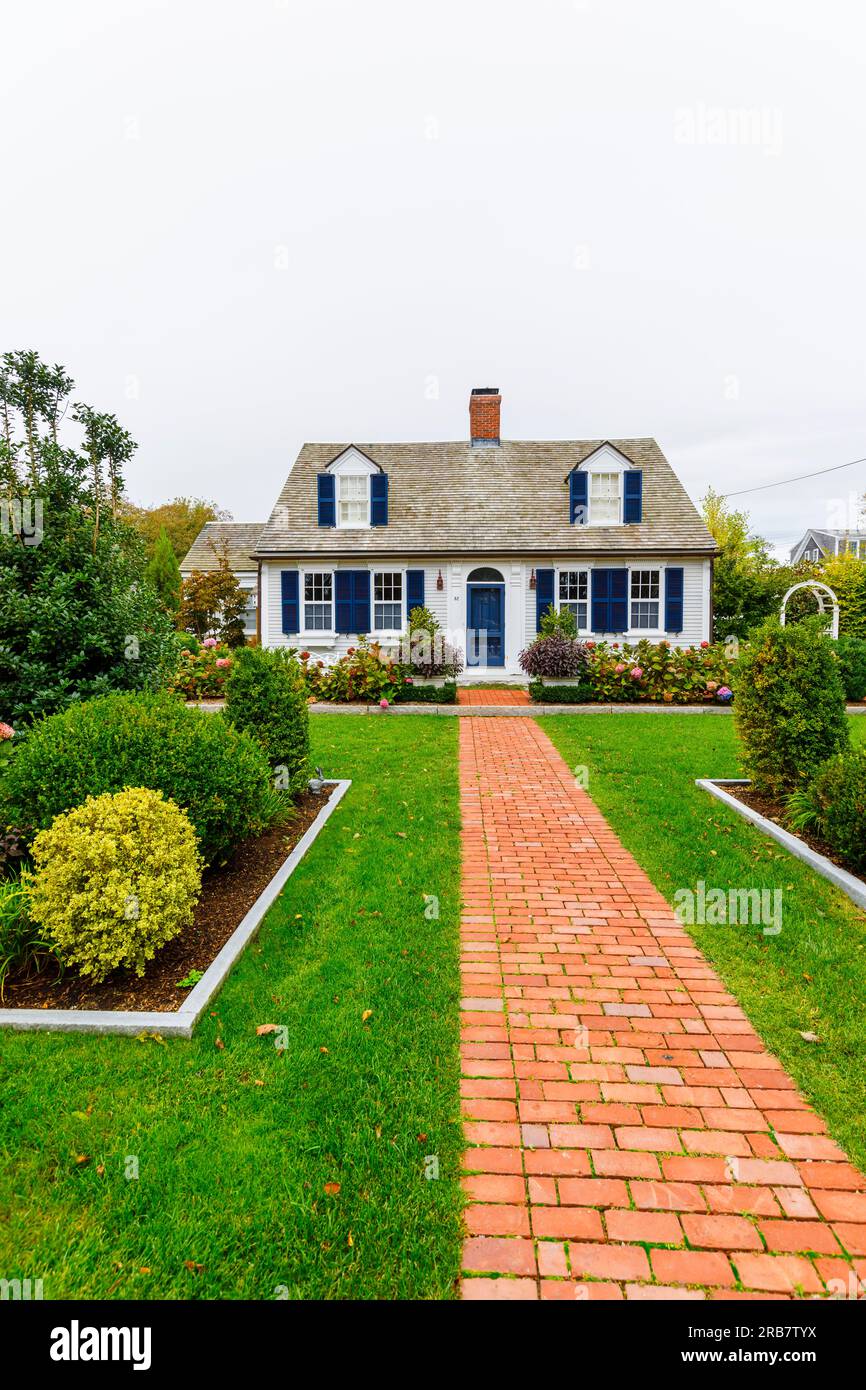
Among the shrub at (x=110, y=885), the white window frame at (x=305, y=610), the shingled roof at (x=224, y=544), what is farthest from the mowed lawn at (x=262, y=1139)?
the shingled roof at (x=224, y=544)

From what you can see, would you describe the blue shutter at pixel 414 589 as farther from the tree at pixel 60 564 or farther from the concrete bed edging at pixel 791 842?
the tree at pixel 60 564

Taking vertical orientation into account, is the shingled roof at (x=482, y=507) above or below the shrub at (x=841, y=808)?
above

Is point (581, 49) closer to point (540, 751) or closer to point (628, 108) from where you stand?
point (628, 108)

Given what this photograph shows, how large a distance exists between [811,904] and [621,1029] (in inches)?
85.8

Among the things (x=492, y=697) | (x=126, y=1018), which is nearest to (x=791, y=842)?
(x=126, y=1018)

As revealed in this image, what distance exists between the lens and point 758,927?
14.5ft

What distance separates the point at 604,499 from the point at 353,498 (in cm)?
704

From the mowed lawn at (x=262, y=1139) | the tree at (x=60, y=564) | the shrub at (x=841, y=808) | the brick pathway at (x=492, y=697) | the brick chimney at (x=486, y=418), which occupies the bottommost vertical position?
the mowed lawn at (x=262, y=1139)

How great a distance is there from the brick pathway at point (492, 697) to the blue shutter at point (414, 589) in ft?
9.36

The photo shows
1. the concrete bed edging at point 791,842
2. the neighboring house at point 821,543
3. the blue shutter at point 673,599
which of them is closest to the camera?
the concrete bed edging at point 791,842

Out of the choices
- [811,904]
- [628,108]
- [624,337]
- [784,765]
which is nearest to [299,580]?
[624,337]

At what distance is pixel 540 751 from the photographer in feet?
32.6

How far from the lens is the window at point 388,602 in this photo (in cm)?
1812

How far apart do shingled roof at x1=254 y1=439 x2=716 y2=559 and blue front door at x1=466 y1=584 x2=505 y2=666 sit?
1274 mm
